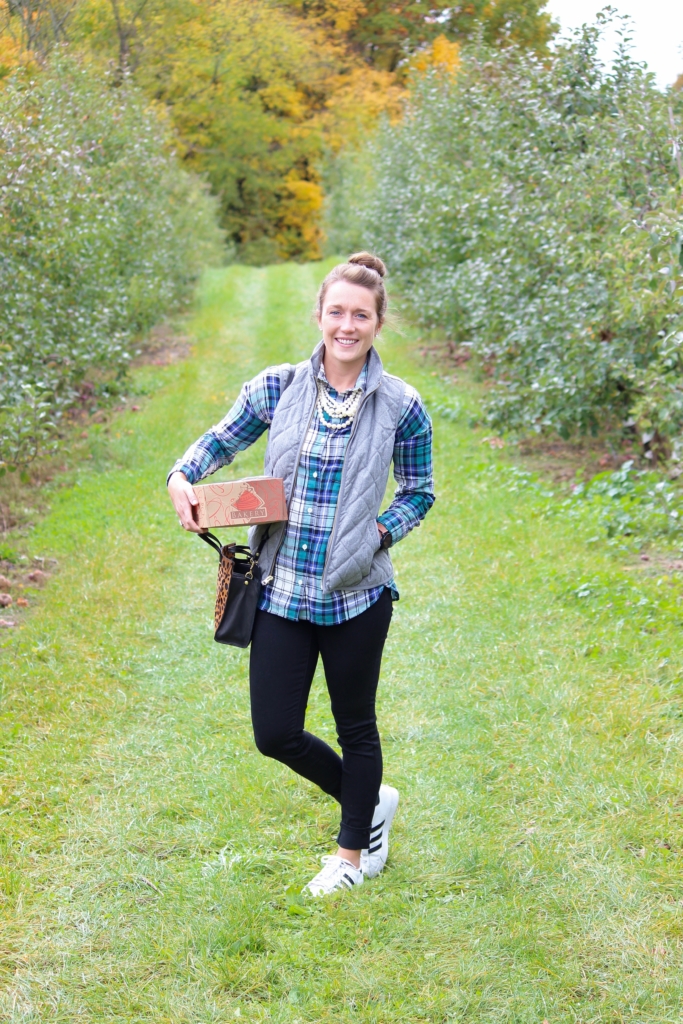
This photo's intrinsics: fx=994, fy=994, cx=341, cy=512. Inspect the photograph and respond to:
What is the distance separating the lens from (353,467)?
2836mm

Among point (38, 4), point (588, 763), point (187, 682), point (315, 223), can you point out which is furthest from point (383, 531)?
point (315, 223)

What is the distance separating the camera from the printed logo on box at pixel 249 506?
8.97 ft

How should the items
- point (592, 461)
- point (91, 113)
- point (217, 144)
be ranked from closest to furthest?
point (592, 461) < point (91, 113) < point (217, 144)

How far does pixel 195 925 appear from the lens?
296 centimetres

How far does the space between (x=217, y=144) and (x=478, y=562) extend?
16231mm

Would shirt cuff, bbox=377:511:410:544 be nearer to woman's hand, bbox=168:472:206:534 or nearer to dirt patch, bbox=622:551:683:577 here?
woman's hand, bbox=168:472:206:534

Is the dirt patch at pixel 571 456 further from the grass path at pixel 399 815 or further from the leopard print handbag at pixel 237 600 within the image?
the leopard print handbag at pixel 237 600

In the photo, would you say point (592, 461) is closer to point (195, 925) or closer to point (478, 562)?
point (478, 562)

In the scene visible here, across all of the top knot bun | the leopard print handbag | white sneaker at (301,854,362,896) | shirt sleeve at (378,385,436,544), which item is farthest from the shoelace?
the top knot bun

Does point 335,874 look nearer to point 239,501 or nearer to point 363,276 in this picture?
point 239,501

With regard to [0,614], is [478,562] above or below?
above

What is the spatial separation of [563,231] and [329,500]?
5.18 m

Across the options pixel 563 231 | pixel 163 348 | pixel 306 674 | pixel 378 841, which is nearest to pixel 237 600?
pixel 306 674

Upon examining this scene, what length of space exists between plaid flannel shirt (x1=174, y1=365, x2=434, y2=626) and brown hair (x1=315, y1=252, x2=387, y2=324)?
0.22 metres
